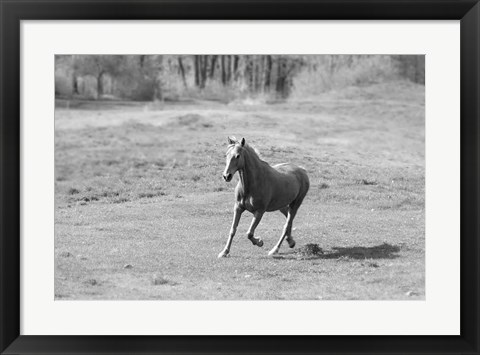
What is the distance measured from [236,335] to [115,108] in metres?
5.20

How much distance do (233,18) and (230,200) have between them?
12.1 ft

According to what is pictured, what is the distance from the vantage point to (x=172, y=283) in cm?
803

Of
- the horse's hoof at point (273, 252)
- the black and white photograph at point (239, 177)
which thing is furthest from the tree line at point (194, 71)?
the horse's hoof at point (273, 252)

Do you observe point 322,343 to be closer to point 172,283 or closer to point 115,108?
point 172,283

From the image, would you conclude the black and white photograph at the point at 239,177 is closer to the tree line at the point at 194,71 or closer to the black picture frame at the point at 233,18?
the tree line at the point at 194,71

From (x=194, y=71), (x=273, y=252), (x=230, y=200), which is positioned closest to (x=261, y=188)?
(x=230, y=200)

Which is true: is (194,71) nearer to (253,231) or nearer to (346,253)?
(253,231)

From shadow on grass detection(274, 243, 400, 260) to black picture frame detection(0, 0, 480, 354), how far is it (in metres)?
1.84

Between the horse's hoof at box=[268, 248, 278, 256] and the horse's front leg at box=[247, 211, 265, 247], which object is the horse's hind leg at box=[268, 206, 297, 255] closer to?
the horse's hoof at box=[268, 248, 278, 256]

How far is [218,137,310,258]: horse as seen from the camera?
28.7 feet

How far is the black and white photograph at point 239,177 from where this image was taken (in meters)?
8.12

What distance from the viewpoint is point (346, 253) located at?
911 centimetres

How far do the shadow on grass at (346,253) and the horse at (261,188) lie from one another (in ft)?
0.72

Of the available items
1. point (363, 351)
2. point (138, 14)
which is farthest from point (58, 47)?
point (363, 351)
